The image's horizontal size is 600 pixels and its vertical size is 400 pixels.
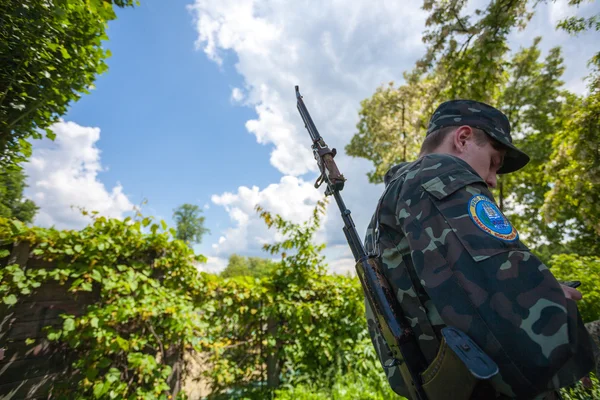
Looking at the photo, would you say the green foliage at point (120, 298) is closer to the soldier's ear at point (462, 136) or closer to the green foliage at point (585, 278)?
the soldier's ear at point (462, 136)

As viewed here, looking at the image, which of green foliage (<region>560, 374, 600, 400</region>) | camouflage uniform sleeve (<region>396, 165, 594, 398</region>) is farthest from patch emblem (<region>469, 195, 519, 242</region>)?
green foliage (<region>560, 374, 600, 400</region>)

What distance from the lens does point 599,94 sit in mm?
3664

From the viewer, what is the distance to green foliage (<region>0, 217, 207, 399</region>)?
9.17 feet

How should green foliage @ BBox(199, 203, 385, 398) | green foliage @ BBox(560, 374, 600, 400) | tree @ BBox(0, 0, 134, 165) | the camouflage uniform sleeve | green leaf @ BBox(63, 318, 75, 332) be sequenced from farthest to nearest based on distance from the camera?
green foliage @ BBox(199, 203, 385, 398)
green leaf @ BBox(63, 318, 75, 332)
tree @ BBox(0, 0, 134, 165)
green foliage @ BBox(560, 374, 600, 400)
the camouflage uniform sleeve

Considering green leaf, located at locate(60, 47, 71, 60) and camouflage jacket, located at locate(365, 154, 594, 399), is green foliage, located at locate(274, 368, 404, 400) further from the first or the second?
green leaf, located at locate(60, 47, 71, 60)

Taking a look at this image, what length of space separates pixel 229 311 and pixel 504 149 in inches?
153

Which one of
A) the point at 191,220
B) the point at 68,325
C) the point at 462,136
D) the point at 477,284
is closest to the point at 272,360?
the point at 68,325

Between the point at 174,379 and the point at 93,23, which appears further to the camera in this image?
the point at 174,379

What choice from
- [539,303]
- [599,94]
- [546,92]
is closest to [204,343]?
[539,303]

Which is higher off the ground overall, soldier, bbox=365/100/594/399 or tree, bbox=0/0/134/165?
tree, bbox=0/0/134/165

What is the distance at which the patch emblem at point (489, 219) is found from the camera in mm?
995

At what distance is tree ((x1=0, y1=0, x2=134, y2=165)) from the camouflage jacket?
2.98m

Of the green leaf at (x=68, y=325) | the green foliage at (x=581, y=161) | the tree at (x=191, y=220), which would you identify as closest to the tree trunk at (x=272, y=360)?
the green leaf at (x=68, y=325)

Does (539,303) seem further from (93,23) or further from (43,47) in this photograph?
(93,23)
